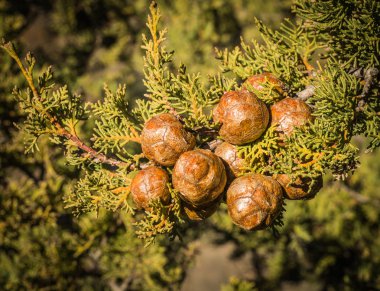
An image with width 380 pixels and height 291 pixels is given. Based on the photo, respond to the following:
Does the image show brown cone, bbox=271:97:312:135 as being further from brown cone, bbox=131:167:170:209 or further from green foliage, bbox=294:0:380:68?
brown cone, bbox=131:167:170:209

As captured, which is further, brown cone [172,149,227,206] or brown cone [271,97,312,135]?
brown cone [271,97,312,135]

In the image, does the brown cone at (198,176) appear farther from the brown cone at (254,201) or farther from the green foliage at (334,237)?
the green foliage at (334,237)

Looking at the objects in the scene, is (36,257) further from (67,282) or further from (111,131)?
(111,131)

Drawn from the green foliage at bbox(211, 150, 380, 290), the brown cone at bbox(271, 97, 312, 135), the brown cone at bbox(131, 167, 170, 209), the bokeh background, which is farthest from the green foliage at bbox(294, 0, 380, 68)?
the green foliage at bbox(211, 150, 380, 290)

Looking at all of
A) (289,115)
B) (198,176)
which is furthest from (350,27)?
Answer: (198,176)

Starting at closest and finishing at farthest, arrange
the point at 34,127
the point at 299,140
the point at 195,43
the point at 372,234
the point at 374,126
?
the point at 299,140 → the point at 374,126 → the point at 34,127 → the point at 372,234 → the point at 195,43

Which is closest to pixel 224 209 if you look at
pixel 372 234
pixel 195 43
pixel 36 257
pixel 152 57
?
pixel 36 257
